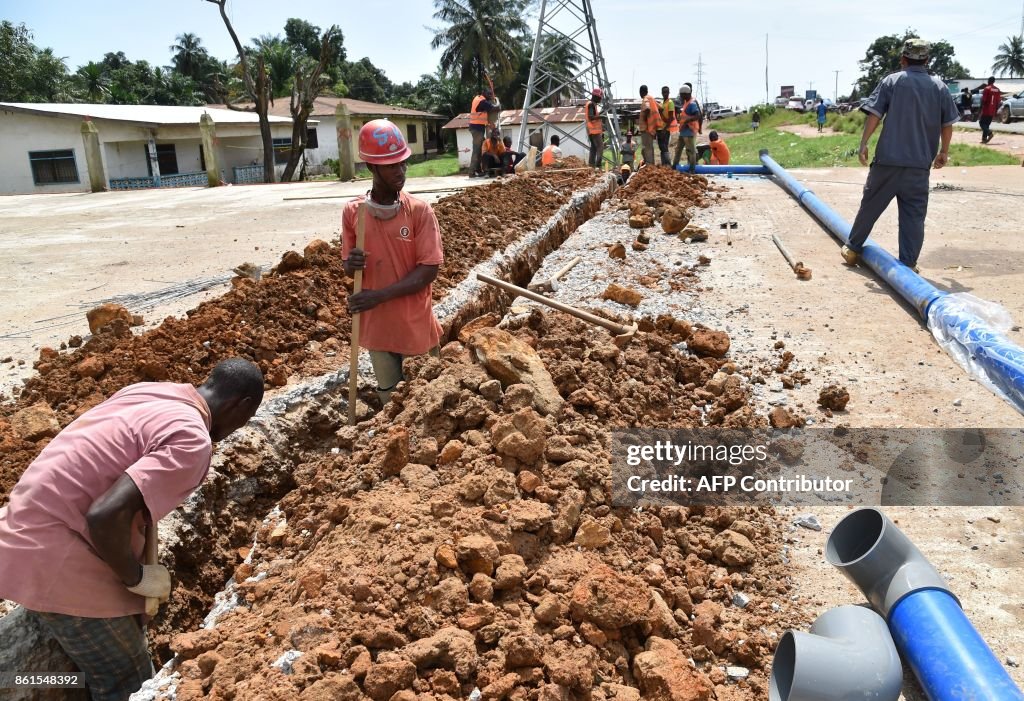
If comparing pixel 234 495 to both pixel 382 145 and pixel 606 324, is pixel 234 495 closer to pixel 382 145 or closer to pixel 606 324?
pixel 382 145

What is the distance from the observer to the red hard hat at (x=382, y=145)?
3.38m

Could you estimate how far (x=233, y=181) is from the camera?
2947 centimetres

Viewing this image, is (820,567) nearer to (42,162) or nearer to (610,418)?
(610,418)

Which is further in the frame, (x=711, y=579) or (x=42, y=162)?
(x=42, y=162)

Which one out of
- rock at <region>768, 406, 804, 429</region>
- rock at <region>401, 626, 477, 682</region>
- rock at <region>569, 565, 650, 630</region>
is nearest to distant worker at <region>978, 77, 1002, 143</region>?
rock at <region>768, 406, 804, 429</region>

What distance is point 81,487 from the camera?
2168mm

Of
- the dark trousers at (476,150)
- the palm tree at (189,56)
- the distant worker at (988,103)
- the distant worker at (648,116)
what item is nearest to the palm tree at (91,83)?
the palm tree at (189,56)

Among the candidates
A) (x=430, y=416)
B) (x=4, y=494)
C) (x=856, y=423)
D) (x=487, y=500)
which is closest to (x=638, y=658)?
(x=487, y=500)

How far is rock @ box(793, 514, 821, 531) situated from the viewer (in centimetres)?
315

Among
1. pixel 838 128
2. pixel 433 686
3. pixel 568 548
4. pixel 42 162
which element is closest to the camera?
pixel 433 686

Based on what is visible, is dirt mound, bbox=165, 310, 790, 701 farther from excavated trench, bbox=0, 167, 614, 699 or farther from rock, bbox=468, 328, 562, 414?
excavated trench, bbox=0, 167, 614, 699

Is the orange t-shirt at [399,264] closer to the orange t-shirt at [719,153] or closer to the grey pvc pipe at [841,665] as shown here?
the grey pvc pipe at [841,665]

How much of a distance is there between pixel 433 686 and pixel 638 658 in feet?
2.13

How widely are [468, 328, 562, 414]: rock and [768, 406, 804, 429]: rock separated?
1.24 meters
